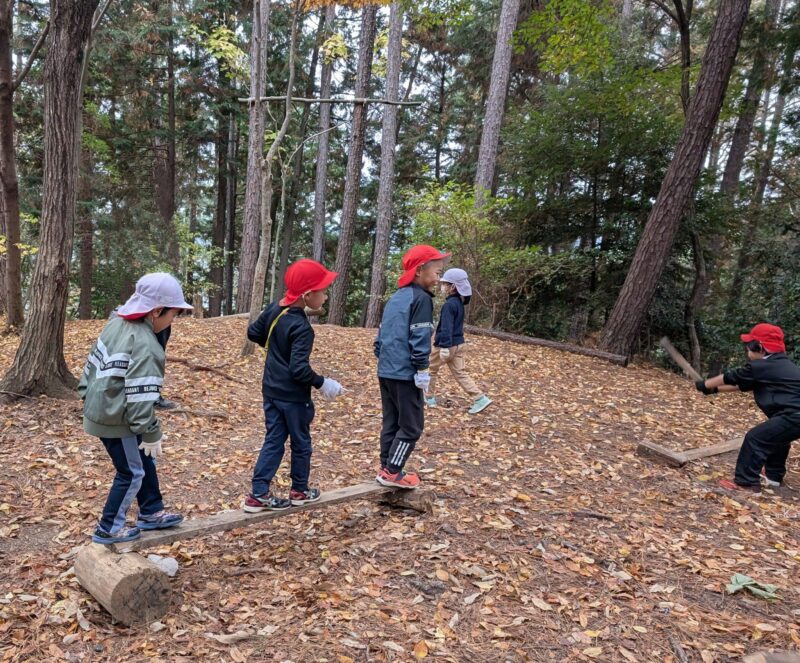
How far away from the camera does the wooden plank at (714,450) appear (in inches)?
216

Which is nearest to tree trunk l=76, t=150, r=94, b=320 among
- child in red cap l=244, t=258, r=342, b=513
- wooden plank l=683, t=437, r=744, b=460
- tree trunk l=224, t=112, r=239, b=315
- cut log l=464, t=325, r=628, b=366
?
tree trunk l=224, t=112, r=239, b=315

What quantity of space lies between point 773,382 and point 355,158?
1110cm

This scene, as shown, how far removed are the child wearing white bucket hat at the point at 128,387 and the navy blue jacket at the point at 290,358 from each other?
680 millimetres

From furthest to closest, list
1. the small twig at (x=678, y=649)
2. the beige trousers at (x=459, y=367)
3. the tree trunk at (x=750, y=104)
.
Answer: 1. the tree trunk at (x=750, y=104)
2. the beige trousers at (x=459, y=367)
3. the small twig at (x=678, y=649)

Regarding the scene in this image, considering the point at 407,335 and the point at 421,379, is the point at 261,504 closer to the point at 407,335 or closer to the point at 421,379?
the point at 421,379

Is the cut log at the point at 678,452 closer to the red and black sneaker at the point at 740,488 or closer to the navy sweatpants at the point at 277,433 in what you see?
the red and black sneaker at the point at 740,488

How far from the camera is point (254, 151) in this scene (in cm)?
978

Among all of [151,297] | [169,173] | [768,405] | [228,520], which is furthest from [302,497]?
[169,173]

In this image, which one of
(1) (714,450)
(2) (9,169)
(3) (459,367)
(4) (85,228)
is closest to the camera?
(1) (714,450)

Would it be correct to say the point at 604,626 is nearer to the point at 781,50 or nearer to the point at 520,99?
the point at 781,50

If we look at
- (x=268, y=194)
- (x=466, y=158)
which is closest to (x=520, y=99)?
(x=466, y=158)

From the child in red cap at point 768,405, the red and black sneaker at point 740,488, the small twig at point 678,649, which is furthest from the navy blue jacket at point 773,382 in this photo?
the small twig at point 678,649

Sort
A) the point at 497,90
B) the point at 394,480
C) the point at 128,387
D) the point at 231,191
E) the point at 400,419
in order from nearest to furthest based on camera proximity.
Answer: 1. the point at 128,387
2. the point at 400,419
3. the point at 394,480
4. the point at 497,90
5. the point at 231,191

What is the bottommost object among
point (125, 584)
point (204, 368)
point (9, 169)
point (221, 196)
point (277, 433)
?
point (204, 368)
